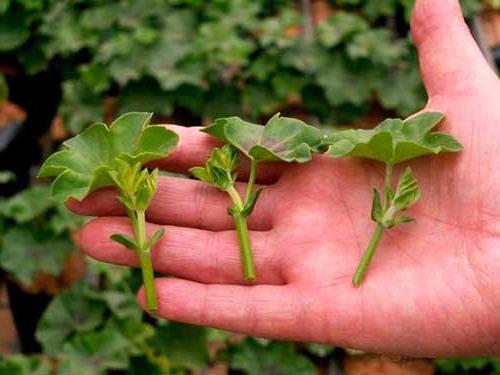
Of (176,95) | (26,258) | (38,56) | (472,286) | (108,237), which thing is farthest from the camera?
(38,56)

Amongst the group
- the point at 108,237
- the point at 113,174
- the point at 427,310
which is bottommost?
the point at 427,310

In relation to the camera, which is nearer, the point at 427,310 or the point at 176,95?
the point at 427,310

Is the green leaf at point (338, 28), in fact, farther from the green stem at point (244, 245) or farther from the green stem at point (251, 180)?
the green stem at point (244, 245)

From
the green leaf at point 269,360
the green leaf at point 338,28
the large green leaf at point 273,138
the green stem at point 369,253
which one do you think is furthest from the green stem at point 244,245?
the green leaf at point 338,28

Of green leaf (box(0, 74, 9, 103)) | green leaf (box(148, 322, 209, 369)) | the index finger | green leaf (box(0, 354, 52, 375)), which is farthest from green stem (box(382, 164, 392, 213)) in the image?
green leaf (box(0, 74, 9, 103))


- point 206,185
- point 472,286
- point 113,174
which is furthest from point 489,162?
point 113,174

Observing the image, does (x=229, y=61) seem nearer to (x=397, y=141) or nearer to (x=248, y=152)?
(x=248, y=152)

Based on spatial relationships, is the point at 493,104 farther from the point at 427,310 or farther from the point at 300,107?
the point at 300,107
